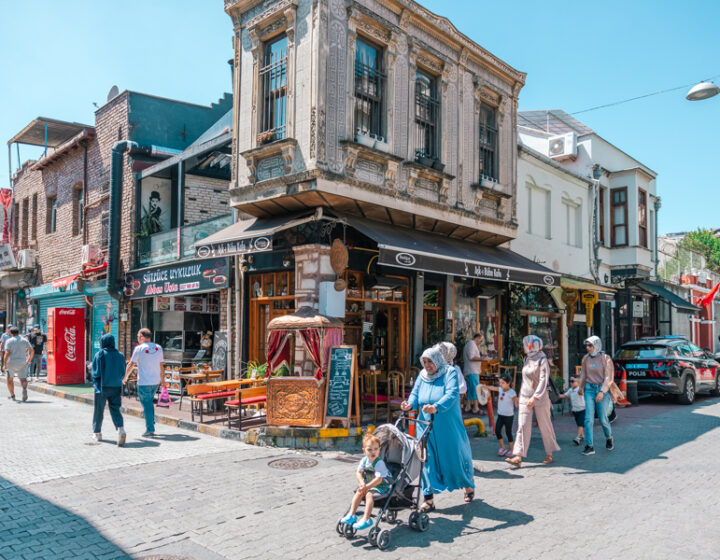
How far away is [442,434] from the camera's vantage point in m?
6.04

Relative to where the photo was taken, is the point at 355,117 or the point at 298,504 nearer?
the point at 298,504

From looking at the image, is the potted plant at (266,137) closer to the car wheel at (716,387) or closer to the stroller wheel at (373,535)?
the stroller wheel at (373,535)

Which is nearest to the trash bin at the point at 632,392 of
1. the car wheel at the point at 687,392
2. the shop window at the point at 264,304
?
the car wheel at the point at 687,392

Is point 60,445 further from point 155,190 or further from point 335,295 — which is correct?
point 155,190

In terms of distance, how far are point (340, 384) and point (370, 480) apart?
439 centimetres

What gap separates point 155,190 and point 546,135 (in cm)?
1451

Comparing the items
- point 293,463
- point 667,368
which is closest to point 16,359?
point 293,463

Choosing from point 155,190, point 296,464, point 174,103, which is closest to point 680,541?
point 296,464

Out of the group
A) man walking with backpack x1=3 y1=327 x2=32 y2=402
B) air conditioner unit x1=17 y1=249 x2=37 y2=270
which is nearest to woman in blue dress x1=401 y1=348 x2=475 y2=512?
man walking with backpack x1=3 y1=327 x2=32 y2=402

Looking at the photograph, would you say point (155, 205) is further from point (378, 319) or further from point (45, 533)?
point (45, 533)

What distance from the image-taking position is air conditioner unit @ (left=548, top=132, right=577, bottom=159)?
808 inches

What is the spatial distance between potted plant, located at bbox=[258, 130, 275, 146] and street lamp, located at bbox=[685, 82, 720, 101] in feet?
30.1

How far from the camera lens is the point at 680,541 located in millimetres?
4988

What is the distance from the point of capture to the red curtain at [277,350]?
10.7 metres
